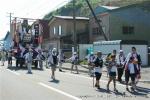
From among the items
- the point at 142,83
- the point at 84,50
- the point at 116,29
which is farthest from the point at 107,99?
the point at 116,29

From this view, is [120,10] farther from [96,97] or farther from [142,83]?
[96,97]

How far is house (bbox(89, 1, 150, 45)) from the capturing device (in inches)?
1971

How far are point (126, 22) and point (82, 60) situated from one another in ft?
30.8

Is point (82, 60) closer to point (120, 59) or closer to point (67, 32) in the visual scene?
point (67, 32)

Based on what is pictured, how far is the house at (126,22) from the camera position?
5006 cm

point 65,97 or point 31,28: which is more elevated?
point 31,28

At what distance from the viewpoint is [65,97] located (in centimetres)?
1505

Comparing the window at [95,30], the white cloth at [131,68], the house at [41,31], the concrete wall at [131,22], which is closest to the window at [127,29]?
the concrete wall at [131,22]

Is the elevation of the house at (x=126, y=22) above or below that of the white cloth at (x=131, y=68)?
above

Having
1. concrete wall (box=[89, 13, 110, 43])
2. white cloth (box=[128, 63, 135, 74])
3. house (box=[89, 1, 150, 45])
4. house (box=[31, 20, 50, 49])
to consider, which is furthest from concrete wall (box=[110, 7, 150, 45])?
white cloth (box=[128, 63, 135, 74])

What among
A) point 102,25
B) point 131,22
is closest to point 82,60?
point 102,25

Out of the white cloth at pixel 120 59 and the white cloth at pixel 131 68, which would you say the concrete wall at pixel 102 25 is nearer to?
the white cloth at pixel 120 59

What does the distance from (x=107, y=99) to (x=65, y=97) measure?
1.55 m

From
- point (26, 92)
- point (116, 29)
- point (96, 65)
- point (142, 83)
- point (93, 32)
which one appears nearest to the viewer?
point (26, 92)
